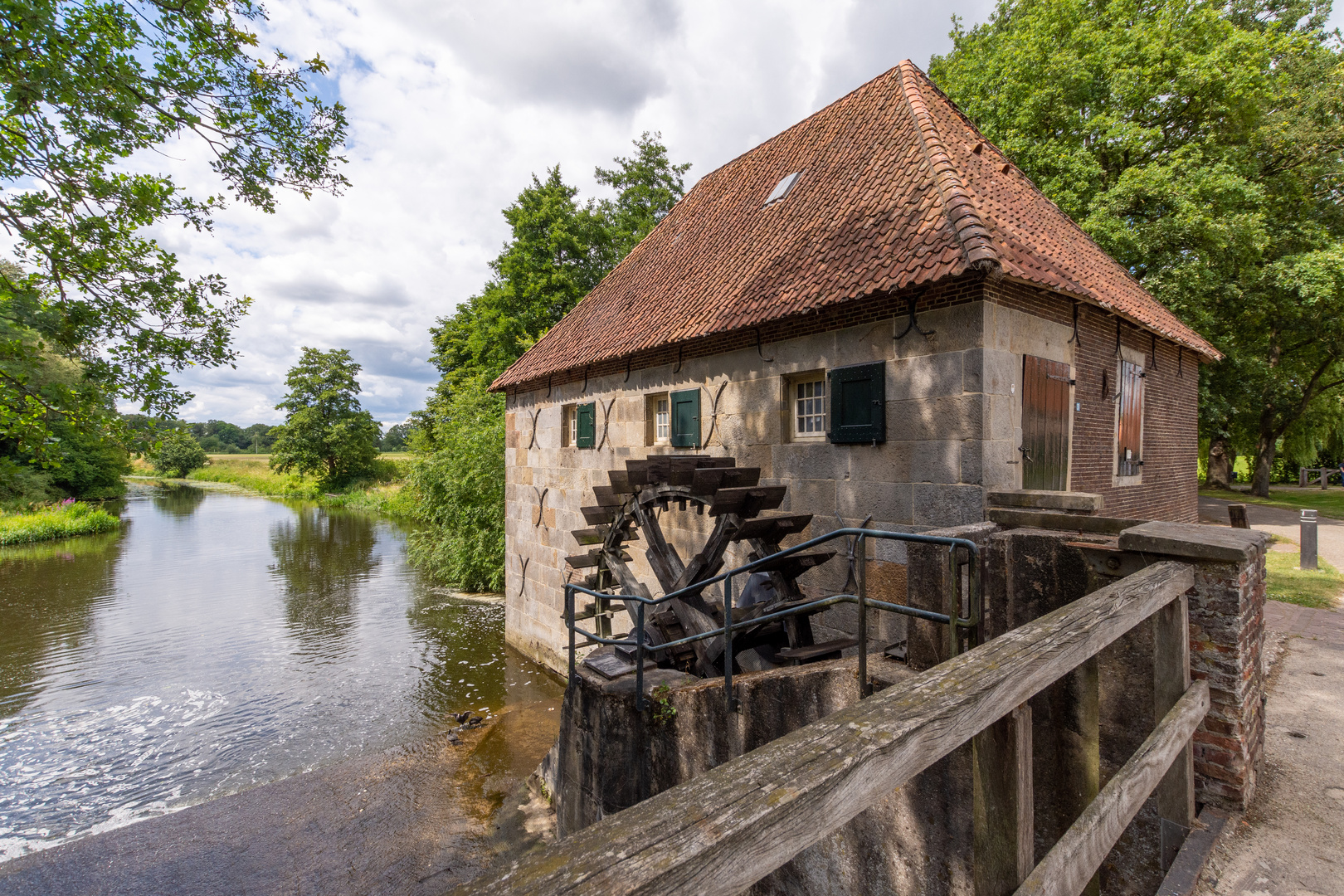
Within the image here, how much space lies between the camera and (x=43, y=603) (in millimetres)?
14625

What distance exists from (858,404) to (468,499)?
42.8 feet

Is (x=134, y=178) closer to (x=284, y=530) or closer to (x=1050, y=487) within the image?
(x=1050, y=487)

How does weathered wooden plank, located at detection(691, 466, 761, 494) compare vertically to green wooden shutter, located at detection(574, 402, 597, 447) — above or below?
below

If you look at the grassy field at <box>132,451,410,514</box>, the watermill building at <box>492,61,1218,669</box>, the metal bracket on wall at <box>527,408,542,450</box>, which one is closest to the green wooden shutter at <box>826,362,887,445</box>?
the watermill building at <box>492,61,1218,669</box>

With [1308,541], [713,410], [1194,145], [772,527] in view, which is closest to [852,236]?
[713,410]

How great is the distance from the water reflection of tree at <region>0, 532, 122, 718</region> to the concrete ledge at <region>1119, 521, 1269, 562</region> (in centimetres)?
1381

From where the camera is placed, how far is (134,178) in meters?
5.05

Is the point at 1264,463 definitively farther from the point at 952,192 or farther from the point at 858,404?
the point at 858,404

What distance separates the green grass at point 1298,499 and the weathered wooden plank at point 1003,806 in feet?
70.9

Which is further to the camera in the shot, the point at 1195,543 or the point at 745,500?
the point at 745,500

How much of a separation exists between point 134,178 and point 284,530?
24739 mm

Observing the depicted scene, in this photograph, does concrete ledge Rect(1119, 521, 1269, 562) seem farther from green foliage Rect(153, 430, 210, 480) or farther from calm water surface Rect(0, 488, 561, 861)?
green foliage Rect(153, 430, 210, 480)

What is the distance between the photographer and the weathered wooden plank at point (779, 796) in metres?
0.77

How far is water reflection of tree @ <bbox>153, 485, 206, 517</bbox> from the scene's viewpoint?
3306cm
